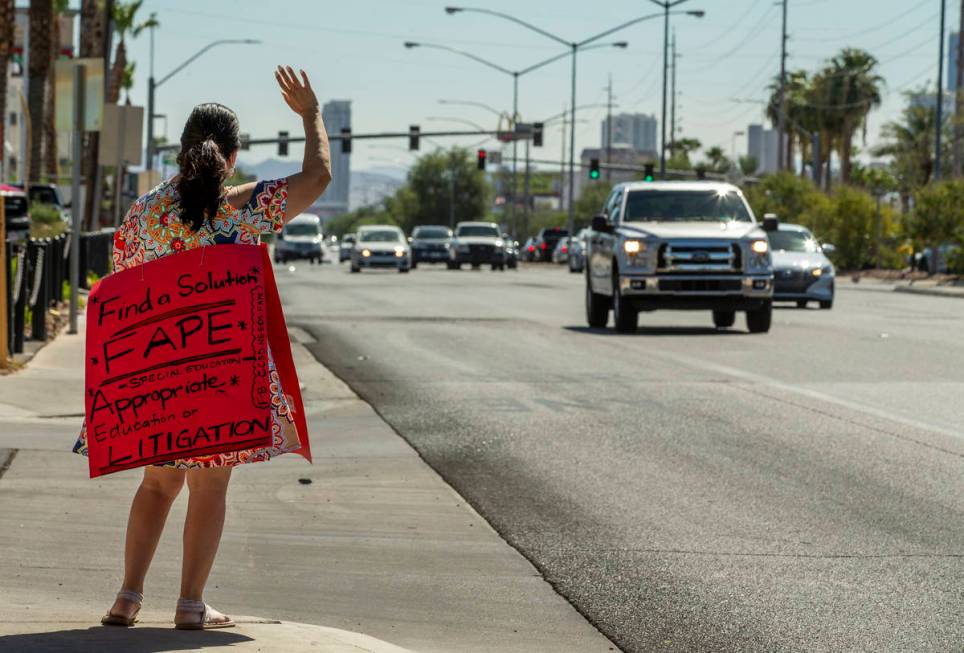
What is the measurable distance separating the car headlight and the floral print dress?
17776 millimetres

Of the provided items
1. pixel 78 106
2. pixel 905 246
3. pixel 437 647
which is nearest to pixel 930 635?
pixel 437 647

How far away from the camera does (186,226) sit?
19.3 feet

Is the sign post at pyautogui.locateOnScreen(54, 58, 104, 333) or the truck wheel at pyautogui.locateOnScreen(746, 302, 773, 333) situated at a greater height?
the sign post at pyautogui.locateOnScreen(54, 58, 104, 333)

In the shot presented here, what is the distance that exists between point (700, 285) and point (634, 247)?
40.1 inches

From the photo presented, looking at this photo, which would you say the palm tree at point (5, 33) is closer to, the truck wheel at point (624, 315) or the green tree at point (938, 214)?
the truck wheel at point (624, 315)

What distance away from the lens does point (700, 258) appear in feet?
77.3

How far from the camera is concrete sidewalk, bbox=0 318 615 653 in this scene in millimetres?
5930

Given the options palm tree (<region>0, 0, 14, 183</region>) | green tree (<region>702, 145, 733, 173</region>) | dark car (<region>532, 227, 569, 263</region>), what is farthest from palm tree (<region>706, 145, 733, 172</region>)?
palm tree (<region>0, 0, 14, 183</region>)

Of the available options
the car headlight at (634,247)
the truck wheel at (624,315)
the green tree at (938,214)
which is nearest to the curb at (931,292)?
the green tree at (938,214)

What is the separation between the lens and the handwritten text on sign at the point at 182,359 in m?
5.74

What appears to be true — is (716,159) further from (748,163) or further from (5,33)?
(5,33)

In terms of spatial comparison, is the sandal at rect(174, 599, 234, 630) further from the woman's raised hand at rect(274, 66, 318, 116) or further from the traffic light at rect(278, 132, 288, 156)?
the traffic light at rect(278, 132, 288, 156)

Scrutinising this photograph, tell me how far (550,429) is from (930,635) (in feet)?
20.8

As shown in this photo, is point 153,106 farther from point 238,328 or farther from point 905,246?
point 238,328
